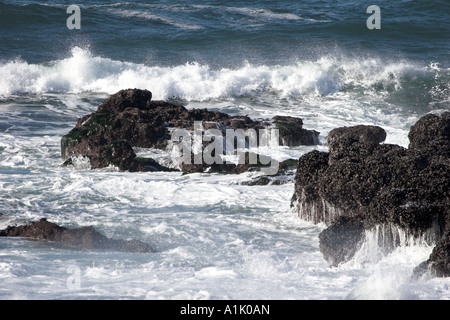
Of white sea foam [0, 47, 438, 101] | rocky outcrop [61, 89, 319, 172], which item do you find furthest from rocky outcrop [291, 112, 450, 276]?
white sea foam [0, 47, 438, 101]

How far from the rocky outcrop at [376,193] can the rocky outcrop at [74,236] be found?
1821mm

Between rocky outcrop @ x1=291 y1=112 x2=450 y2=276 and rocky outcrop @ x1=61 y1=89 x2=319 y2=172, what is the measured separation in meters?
2.32

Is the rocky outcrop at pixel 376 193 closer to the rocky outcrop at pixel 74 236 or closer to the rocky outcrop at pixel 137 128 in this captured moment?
the rocky outcrop at pixel 74 236

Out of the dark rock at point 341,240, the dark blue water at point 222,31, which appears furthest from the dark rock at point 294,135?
the dark blue water at point 222,31

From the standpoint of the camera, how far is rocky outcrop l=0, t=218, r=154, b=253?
5.97 m

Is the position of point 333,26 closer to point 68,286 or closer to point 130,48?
point 130,48

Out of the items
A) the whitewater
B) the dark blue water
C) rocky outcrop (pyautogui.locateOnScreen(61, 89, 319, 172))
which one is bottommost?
the whitewater

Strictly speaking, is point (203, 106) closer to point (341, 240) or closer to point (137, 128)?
point (137, 128)

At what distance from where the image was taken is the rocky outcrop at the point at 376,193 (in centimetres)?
553

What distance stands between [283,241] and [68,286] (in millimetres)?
2332

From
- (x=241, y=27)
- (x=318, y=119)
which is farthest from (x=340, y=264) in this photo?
(x=241, y=27)

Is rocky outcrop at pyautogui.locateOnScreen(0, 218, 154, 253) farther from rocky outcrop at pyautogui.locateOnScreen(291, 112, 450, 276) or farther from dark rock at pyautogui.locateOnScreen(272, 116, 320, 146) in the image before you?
dark rock at pyautogui.locateOnScreen(272, 116, 320, 146)

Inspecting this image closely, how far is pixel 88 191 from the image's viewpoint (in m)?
8.10

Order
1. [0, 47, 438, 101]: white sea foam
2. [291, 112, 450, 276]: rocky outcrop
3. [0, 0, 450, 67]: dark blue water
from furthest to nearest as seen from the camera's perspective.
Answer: [0, 0, 450, 67]: dark blue water → [0, 47, 438, 101]: white sea foam → [291, 112, 450, 276]: rocky outcrop
